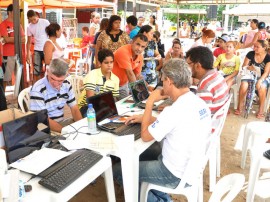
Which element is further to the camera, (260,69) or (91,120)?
(260,69)

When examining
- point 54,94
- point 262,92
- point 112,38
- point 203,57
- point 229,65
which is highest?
point 112,38

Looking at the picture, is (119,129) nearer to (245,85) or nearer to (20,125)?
(20,125)

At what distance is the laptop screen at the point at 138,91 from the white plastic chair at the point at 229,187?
1701 mm

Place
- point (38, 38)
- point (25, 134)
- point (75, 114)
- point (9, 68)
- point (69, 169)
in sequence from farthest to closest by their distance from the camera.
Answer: point (38, 38), point (9, 68), point (75, 114), point (25, 134), point (69, 169)

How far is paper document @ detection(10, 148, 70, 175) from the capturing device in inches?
60.4

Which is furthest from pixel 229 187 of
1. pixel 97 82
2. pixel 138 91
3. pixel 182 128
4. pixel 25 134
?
pixel 97 82

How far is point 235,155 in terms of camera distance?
141 inches

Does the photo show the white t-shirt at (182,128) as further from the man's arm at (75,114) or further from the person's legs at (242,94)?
the person's legs at (242,94)

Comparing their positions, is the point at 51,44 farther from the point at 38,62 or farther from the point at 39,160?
the point at 39,160

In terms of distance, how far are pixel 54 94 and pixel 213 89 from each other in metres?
1.39

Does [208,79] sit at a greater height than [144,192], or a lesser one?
greater

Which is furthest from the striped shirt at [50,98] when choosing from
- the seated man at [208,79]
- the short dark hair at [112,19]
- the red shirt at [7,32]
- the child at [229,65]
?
the child at [229,65]

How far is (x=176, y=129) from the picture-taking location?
73.1 inches

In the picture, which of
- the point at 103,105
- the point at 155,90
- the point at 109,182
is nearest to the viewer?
the point at 109,182
